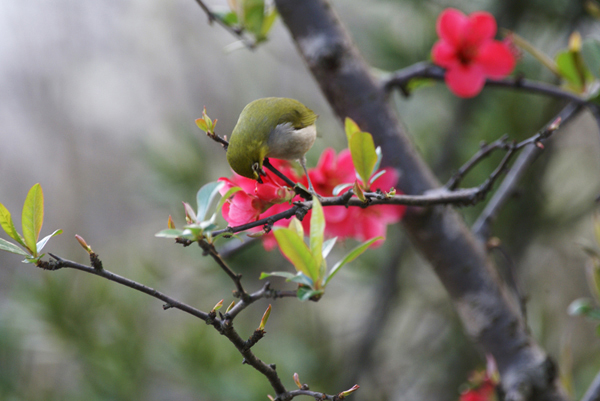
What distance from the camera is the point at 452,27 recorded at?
44 cm

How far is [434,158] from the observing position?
998mm

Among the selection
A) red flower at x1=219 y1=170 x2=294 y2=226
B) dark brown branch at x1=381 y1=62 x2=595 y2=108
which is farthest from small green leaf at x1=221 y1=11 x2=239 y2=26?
red flower at x1=219 y1=170 x2=294 y2=226

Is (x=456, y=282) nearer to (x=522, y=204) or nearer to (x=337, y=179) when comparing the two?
(x=337, y=179)

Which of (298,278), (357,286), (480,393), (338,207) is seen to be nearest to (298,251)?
(298,278)

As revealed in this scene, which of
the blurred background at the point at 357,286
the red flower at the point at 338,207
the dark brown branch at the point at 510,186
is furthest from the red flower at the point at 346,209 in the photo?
the blurred background at the point at 357,286

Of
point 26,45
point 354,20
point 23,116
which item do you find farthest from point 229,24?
point 23,116

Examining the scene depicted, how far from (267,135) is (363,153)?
0.07 metres

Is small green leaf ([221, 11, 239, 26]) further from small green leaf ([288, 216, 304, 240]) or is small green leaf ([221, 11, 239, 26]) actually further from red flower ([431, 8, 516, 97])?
small green leaf ([288, 216, 304, 240])

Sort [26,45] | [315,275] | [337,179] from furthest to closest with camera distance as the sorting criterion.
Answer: [26,45], [337,179], [315,275]

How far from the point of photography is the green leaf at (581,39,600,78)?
0.39 m

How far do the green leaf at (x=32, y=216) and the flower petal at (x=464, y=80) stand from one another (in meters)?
0.37

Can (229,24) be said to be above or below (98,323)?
above

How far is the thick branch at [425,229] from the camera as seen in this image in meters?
0.40

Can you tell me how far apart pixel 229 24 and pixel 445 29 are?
23cm
